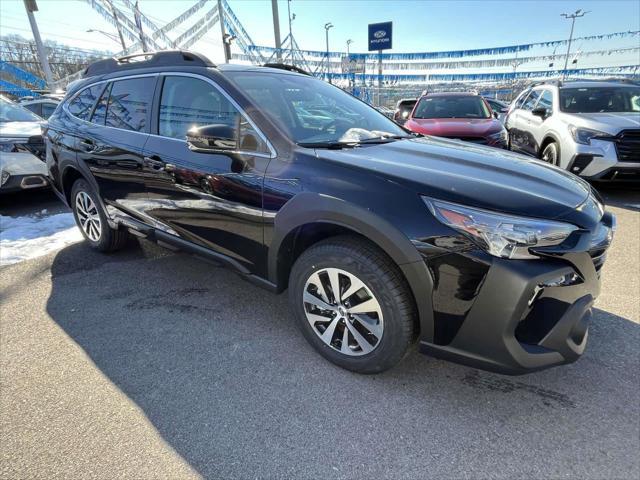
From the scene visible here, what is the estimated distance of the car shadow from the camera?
1786mm

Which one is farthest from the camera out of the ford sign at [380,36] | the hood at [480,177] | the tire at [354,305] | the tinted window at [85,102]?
the ford sign at [380,36]

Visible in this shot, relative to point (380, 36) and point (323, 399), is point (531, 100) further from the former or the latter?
point (380, 36)

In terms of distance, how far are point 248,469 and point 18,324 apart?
232cm

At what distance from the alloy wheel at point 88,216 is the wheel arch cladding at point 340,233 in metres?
2.45

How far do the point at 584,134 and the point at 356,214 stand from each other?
5352 mm

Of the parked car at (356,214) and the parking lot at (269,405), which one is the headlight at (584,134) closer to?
the parking lot at (269,405)

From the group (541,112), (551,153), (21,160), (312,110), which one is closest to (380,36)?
(541,112)

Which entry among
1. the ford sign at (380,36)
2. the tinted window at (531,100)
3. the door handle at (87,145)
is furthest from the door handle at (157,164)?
the ford sign at (380,36)

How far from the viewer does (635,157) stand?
5289 mm

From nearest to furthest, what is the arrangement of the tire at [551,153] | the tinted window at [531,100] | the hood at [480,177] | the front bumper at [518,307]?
the front bumper at [518,307], the hood at [480,177], the tire at [551,153], the tinted window at [531,100]

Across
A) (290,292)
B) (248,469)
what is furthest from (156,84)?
(248,469)

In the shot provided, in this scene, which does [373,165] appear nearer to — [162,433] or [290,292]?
[290,292]

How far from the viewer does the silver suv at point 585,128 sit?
534cm

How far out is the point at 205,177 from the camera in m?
2.61
